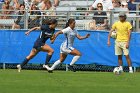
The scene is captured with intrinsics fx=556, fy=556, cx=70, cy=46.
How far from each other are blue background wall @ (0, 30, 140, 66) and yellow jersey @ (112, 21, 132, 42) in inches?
62.6

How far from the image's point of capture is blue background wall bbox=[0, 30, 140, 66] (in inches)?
911

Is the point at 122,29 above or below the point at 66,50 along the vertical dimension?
above

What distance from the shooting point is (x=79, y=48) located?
23578 mm

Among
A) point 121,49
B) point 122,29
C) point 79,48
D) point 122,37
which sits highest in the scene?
point 122,29

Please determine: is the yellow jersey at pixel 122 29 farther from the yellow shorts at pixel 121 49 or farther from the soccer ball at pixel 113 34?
the soccer ball at pixel 113 34

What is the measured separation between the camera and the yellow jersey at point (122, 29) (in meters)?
21.3

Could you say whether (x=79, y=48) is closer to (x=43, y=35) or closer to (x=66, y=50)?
(x=66, y=50)

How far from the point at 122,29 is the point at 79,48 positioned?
280cm

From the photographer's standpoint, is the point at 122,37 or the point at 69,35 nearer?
the point at 69,35

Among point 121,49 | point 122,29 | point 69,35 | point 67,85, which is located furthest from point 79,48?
point 67,85

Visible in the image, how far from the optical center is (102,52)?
922 inches

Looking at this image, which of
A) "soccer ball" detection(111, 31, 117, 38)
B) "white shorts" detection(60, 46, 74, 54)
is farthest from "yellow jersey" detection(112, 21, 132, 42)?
"white shorts" detection(60, 46, 74, 54)

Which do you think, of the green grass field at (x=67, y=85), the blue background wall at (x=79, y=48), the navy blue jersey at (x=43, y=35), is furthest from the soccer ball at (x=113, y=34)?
the green grass field at (x=67, y=85)

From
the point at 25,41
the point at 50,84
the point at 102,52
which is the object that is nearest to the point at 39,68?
the point at 25,41
